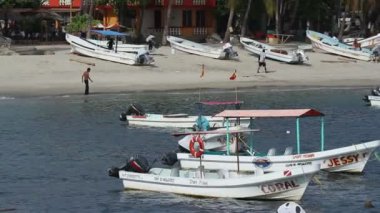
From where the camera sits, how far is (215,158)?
33312 mm

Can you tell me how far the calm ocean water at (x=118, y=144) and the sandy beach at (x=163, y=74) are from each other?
197 centimetres

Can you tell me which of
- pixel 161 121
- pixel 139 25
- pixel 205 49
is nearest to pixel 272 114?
pixel 161 121

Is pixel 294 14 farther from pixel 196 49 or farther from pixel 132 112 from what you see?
pixel 132 112

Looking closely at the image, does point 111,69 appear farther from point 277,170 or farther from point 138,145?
point 277,170

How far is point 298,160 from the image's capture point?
109 feet

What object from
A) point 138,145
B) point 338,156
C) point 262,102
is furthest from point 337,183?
point 262,102

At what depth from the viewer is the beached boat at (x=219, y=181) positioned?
2988 cm

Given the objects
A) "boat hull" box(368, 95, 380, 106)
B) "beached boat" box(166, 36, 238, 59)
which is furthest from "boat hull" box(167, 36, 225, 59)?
"boat hull" box(368, 95, 380, 106)

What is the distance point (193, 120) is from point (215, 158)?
14.6 m

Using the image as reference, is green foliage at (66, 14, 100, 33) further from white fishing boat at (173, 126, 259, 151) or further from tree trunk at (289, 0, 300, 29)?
white fishing boat at (173, 126, 259, 151)

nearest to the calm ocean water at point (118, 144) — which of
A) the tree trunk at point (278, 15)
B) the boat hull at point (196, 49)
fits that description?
the boat hull at point (196, 49)

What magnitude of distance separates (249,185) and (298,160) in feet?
11.6

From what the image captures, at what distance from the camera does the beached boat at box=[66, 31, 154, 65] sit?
67375 millimetres

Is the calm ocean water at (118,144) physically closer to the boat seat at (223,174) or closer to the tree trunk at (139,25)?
the boat seat at (223,174)
